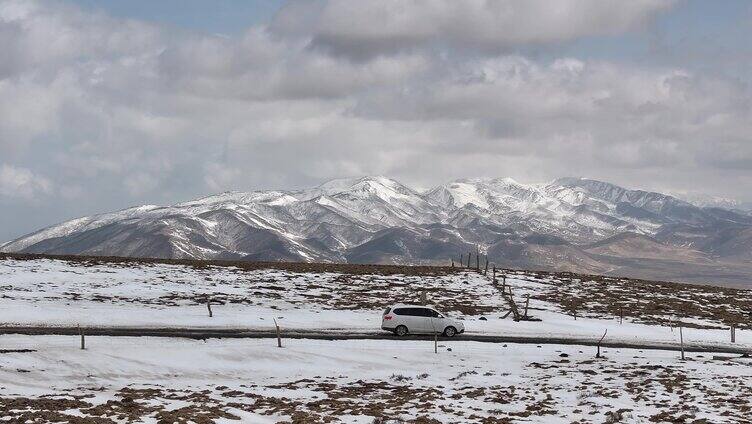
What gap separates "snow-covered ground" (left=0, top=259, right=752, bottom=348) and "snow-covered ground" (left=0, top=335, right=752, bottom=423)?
920cm

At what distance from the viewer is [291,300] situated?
64250 mm

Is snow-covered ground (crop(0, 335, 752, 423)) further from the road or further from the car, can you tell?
the car

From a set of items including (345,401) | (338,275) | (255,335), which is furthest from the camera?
(338,275)

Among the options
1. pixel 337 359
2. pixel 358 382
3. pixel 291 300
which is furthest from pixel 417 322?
pixel 358 382

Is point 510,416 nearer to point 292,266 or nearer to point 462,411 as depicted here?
point 462,411

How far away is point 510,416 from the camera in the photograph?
2623 cm

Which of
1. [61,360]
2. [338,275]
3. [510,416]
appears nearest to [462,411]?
[510,416]

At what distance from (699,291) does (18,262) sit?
73829mm

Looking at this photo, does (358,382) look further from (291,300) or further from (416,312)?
(291,300)

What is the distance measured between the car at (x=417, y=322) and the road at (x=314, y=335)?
685 millimetres

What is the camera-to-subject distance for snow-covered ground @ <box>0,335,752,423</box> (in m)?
25.9

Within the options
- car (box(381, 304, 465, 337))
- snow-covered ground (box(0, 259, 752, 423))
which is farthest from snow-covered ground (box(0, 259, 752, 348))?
car (box(381, 304, 465, 337))

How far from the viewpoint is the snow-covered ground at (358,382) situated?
1021 inches

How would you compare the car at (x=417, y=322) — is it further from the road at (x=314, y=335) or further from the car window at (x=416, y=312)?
the road at (x=314, y=335)
